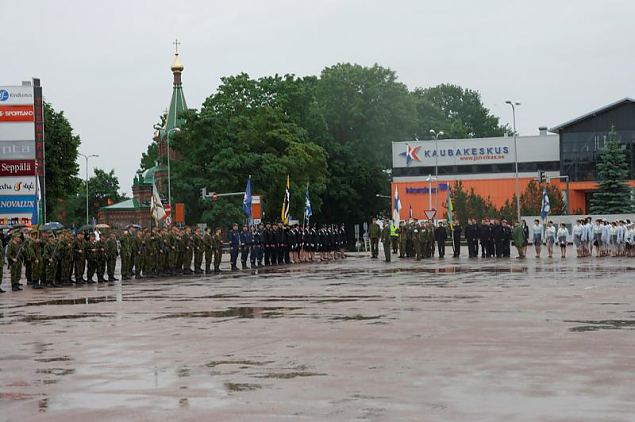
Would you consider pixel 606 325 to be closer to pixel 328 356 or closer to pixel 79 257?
pixel 328 356

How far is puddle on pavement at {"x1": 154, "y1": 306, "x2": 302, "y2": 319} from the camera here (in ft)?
58.9

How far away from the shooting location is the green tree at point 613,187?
2790 inches

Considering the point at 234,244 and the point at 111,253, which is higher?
the point at 234,244

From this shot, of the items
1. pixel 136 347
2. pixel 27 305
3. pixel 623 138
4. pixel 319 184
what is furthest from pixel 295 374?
pixel 623 138

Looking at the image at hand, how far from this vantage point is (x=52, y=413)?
9023 mm

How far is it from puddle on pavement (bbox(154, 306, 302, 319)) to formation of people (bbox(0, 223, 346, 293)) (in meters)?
11.4

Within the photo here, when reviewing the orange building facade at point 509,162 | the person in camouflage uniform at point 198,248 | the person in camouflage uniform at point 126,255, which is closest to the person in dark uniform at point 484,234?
the person in camouflage uniform at point 198,248

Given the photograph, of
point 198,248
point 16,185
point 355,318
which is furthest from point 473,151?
point 355,318

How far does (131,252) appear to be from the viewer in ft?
112

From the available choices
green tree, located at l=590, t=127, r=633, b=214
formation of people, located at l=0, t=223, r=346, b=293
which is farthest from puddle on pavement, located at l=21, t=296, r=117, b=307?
green tree, located at l=590, t=127, r=633, b=214

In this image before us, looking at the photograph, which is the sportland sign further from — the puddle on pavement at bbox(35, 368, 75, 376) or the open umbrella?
the puddle on pavement at bbox(35, 368, 75, 376)

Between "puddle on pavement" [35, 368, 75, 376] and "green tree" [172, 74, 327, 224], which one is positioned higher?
"green tree" [172, 74, 327, 224]

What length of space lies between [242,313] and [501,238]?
28.8 m

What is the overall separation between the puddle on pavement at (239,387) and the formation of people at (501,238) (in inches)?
1308
